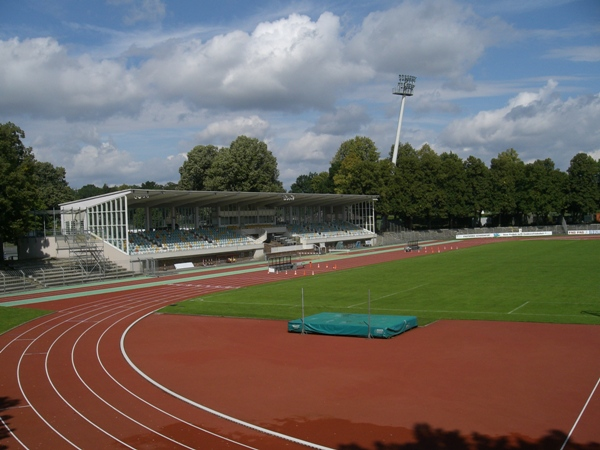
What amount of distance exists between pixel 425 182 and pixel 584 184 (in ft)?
91.7

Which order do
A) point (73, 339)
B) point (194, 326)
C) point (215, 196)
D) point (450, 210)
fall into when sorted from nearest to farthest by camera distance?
point (73, 339) < point (194, 326) < point (215, 196) < point (450, 210)

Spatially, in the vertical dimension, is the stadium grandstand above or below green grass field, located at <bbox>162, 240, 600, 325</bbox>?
above

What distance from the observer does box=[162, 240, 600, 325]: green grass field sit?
1053 inches

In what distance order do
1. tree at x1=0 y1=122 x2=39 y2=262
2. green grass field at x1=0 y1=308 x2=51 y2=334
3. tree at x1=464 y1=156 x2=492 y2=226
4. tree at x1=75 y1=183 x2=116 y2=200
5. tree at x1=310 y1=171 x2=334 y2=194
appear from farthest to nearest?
tree at x1=75 y1=183 x2=116 y2=200
tree at x1=310 y1=171 x2=334 y2=194
tree at x1=464 y1=156 x2=492 y2=226
tree at x1=0 y1=122 x2=39 y2=262
green grass field at x1=0 y1=308 x2=51 y2=334

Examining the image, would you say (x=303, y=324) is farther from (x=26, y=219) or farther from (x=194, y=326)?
(x=26, y=219)

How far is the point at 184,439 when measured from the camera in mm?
12297

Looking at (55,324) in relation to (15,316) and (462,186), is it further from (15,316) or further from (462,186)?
(462,186)

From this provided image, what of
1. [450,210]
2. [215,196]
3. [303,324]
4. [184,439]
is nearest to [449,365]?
[303,324]

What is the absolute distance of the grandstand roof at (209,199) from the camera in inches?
2045

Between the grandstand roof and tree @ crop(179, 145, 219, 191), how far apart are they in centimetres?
1719

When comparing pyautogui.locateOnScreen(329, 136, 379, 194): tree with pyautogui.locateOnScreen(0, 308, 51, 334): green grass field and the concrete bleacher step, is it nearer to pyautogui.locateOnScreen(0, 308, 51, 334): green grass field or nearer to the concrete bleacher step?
the concrete bleacher step

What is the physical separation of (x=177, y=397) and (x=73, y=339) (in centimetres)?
984

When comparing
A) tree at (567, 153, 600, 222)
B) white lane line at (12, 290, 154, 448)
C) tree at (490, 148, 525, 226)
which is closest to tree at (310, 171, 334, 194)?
tree at (490, 148, 525, 226)

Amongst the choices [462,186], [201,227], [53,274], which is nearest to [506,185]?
[462,186]
